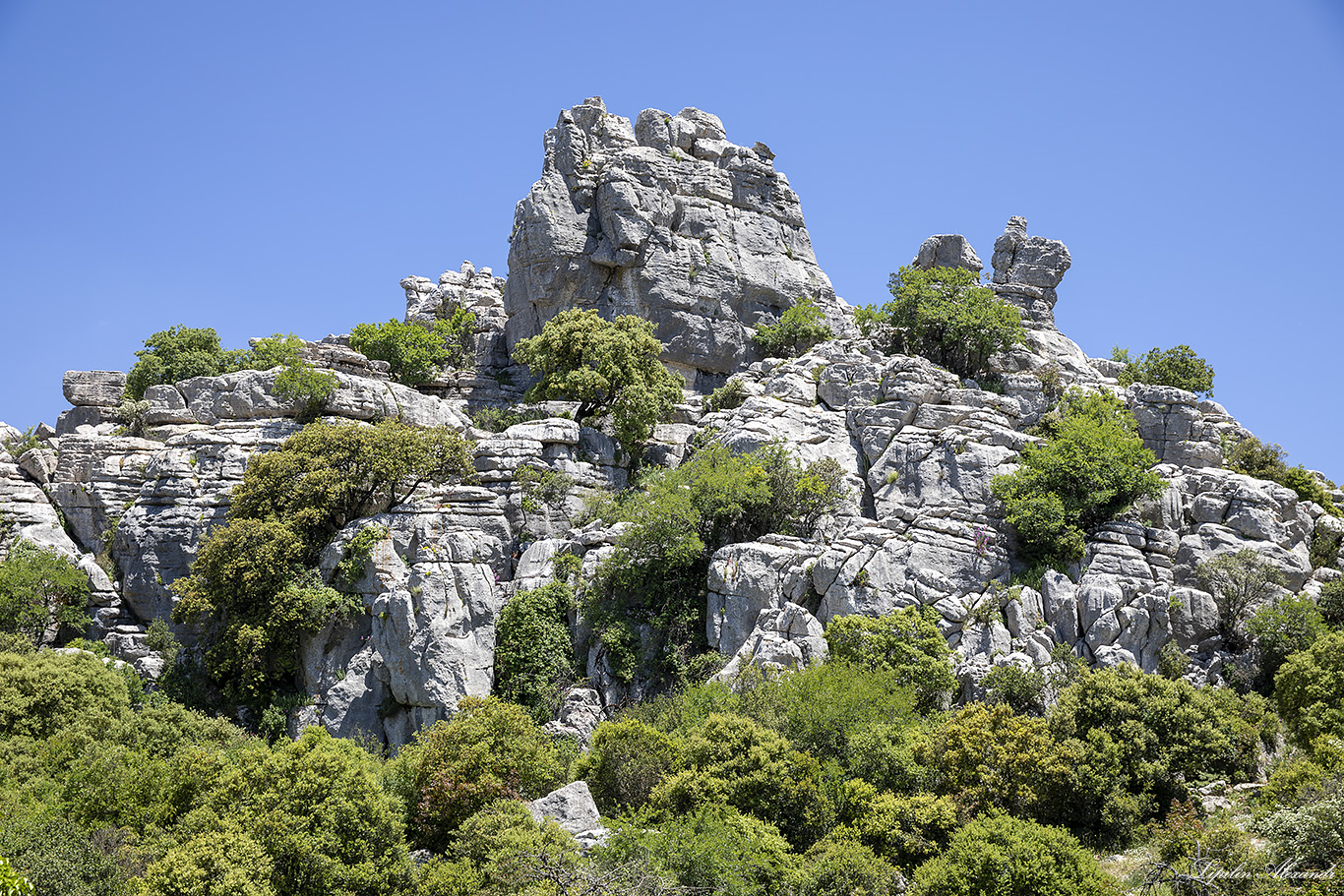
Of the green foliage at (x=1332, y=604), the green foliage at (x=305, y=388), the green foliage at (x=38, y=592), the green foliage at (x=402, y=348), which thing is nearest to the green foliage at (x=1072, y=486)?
the green foliage at (x=1332, y=604)

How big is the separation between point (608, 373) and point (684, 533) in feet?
48.8

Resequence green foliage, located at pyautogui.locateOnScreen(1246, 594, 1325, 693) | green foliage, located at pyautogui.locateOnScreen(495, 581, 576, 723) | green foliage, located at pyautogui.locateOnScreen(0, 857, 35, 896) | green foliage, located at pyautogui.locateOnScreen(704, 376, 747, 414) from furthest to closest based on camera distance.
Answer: green foliage, located at pyautogui.locateOnScreen(704, 376, 747, 414) < green foliage, located at pyautogui.locateOnScreen(495, 581, 576, 723) < green foliage, located at pyautogui.locateOnScreen(1246, 594, 1325, 693) < green foliage, located at pyautogui.locateOnScreen(0, 857, 35, 896)

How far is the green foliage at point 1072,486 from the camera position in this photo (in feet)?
151

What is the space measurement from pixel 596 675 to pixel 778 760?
12.9 metres

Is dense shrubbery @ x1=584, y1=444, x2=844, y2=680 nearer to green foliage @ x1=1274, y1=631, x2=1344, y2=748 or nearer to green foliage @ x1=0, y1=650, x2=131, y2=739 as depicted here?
green foliage @ x1=0, y1=650, x2=131, y2=739

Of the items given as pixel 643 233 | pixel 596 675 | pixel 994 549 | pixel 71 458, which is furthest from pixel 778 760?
pixel 643 233

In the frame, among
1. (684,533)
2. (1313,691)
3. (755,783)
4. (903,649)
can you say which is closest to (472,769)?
(755,783)

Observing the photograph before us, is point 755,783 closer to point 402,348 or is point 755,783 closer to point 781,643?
point 781,643

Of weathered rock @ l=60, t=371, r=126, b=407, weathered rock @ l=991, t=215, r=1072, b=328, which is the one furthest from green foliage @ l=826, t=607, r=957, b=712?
weathered rock @ l=60, t=371, r=126, b=407

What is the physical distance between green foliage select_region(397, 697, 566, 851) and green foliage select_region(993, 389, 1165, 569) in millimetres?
23158

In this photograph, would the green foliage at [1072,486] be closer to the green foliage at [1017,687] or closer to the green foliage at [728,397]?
the green foliage at [1017,687]

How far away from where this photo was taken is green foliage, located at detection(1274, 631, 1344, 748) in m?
35.8

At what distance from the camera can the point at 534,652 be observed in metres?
45.5

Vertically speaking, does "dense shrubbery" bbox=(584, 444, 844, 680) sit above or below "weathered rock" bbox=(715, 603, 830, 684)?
above
